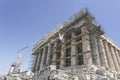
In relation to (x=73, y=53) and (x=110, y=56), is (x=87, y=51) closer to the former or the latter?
(x=73, y=53)

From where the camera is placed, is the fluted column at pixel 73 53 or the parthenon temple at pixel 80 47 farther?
the fluted column at pixel 73 53

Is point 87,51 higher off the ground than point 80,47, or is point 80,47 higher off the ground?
point 80,47

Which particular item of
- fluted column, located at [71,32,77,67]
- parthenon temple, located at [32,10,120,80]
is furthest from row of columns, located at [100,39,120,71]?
fluted column, located at [71,32,77,67]

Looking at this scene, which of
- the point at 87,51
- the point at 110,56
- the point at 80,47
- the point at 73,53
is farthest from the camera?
the point at 110,56

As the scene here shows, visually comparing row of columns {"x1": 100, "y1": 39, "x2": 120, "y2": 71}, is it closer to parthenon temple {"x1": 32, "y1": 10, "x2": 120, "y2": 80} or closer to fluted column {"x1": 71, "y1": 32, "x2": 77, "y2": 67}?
parthenon temple {"x1": 32, "y1": 10, "x2": 120, "y2": 80}

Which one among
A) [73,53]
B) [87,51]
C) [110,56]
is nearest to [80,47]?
[73,53]

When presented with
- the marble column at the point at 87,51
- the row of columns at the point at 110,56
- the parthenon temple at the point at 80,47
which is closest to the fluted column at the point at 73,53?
the parthenon temple at the point at 80,47

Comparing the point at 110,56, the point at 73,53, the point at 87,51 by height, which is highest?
the point at 110,56

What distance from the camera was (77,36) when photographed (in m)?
37.7

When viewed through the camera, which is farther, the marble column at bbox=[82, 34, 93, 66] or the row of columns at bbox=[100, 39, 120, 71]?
the row of columns at bbox=[100, 39, 120, 71]

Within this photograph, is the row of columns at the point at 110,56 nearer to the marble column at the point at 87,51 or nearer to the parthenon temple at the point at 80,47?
the parthenon temple at the point at 80,47

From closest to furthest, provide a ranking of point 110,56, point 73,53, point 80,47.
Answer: point 73,53, point 80,47, point 110,56

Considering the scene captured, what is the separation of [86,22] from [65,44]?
336 inches

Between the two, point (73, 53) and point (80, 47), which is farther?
point (80, 47)
